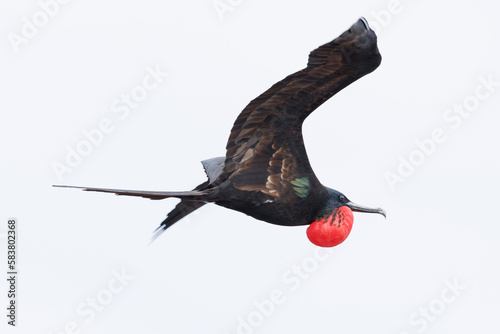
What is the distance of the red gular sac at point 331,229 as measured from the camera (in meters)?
12.1

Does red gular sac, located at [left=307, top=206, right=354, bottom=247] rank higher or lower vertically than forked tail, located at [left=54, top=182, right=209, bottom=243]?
lower

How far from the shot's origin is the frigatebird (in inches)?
442

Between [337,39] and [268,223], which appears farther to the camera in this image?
[268,223]

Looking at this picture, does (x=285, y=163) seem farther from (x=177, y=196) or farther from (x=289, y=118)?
(x=177, y=196)

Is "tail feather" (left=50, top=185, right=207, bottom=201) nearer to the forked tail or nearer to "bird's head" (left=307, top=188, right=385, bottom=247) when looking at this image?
the forked tail

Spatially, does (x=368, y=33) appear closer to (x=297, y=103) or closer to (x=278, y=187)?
(x=297, y=103)

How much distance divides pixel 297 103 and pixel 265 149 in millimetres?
666

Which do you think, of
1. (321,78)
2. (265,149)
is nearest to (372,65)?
(321,78)

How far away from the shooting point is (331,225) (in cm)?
1215

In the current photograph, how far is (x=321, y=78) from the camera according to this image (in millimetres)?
11281

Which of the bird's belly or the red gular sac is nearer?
the bird's belly

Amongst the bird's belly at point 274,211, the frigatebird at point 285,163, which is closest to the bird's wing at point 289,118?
the frigatebird at point 285,163

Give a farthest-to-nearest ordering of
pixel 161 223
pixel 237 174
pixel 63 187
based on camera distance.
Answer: pixel 161 223 → pixel 237 174 → pixel 63 187


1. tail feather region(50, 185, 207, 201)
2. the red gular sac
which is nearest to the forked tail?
tail feather region(50, 185, 207, 201)
